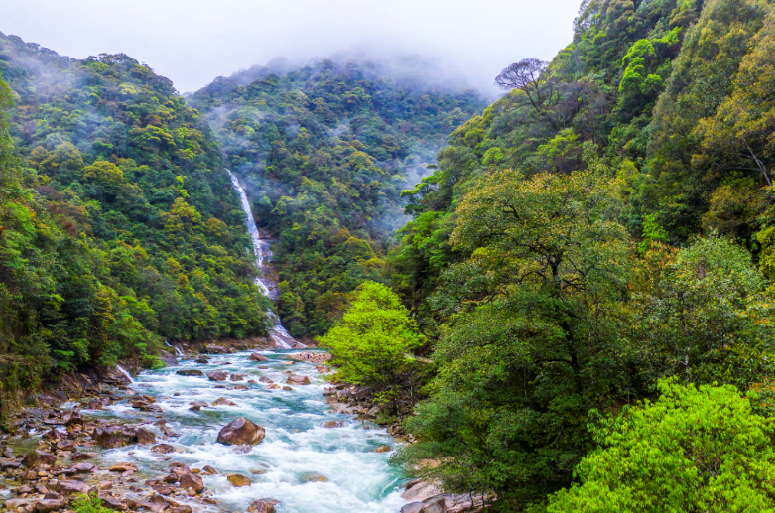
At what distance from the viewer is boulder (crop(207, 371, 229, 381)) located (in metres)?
28.4

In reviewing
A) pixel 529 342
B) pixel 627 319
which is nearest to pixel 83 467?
pixel 529 342

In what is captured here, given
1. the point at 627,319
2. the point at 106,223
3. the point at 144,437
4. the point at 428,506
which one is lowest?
the point at 428,506

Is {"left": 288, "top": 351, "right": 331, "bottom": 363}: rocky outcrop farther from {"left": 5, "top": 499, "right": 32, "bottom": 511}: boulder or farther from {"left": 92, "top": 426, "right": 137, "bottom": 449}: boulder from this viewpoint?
{"left": 5, "top": 499, "right": 32, "bottom": 511}: boulder

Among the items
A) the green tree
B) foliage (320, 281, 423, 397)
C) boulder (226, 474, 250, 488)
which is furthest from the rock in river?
the green tree

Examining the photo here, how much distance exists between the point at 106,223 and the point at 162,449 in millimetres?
39923

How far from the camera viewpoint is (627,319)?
9.91m

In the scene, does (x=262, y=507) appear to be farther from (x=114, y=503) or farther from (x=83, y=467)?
(x=83, y=467)

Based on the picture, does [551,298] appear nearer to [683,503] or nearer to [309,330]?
[683,503]

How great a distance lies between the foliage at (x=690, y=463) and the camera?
5.47m

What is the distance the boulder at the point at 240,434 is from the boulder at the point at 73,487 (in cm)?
569

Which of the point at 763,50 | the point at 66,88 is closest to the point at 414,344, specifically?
the point at 763,50

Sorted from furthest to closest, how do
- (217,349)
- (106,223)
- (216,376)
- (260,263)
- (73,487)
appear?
(260,263)
(106,223)
(217,349)
(216,376)
(73,487)

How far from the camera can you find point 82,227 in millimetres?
35406

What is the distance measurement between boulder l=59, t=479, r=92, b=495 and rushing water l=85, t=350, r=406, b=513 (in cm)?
230
